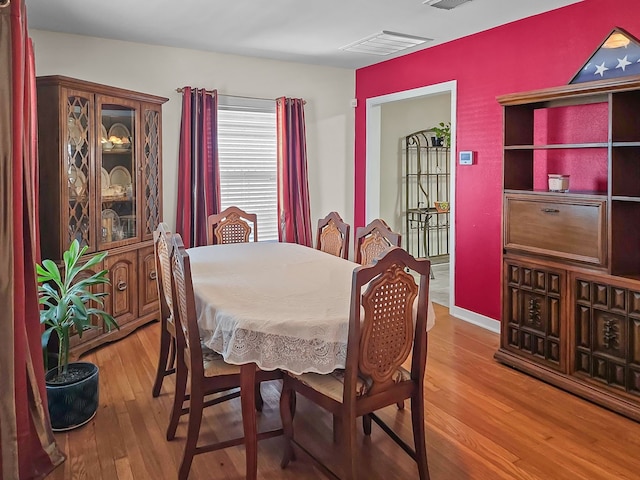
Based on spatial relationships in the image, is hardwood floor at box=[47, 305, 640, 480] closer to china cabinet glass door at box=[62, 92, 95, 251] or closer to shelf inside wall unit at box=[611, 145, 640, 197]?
china cabinet glass door at box=[62, 92, 95, 251]

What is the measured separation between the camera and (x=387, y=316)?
2043mm

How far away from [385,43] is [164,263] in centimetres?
294

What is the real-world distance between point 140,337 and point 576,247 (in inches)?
126

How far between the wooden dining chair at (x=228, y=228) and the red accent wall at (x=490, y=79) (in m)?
1.87

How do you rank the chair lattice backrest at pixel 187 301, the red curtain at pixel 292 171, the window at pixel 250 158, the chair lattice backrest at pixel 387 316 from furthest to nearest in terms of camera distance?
1. the red curtain at pixel 292 171
2. the window at pixel 250 158
3. the chair lattice backrest at pixel 187 301
4. the chair lattice backrest at pixel 387 316

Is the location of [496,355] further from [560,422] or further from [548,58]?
[548,58]

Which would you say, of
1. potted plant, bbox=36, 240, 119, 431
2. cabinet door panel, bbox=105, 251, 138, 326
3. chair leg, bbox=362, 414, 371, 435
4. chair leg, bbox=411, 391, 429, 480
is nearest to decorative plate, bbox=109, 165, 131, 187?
cabinet door panel, bbox=105, 251, 138, 326

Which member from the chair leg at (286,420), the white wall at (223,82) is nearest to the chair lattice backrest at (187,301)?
the chair leg at (286,420)

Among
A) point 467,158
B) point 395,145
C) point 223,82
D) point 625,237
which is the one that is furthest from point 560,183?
point 395,145

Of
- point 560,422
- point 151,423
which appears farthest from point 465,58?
point 151,423

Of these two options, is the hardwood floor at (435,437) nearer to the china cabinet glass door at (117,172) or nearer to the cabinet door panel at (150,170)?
the china cabinet glass door at (117,172)

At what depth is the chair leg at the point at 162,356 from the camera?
3006 millimetres

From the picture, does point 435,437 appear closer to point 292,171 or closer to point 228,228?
point 228,228

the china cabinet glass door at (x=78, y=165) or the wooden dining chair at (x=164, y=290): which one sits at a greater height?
the china cabinet glass door at (x=78, y=165)
